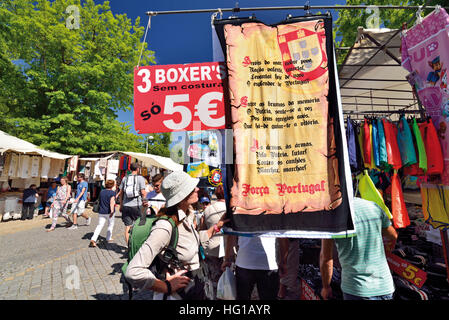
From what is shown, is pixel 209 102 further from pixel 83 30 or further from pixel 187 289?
pixel 83 30

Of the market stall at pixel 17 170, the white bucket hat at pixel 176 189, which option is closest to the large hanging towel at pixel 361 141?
the white bucket hat at pixel 176 189

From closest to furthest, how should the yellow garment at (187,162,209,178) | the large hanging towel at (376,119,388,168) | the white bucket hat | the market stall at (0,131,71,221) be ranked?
the white bucket hat, the large hanging towel at (376,119,388,168), the yellow garment at (187,162,209,178), the market stall at (0,131,71,221)

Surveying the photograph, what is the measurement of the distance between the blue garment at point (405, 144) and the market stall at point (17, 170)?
12.5 m

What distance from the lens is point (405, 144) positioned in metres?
2.98

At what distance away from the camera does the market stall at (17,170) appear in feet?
32.7

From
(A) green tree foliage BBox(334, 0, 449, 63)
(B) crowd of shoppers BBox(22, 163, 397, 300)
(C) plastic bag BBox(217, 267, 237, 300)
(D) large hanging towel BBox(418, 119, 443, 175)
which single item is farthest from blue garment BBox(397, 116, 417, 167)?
(A) green tree foliage BBox(334, 0, 449, 63)

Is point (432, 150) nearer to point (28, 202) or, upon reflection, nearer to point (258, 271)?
point (258, 271)

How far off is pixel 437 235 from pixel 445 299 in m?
1.13

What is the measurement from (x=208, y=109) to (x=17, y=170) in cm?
1264

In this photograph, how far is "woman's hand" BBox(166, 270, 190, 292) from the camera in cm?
184

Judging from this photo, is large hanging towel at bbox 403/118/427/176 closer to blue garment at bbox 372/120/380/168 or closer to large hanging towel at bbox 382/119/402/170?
large hanging towel at bbox 382/119/402/170

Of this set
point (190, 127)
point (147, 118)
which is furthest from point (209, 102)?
point (147, 118)

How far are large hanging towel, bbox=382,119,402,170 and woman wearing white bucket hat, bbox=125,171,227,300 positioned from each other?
244 cm

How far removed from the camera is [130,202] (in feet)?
18.5
